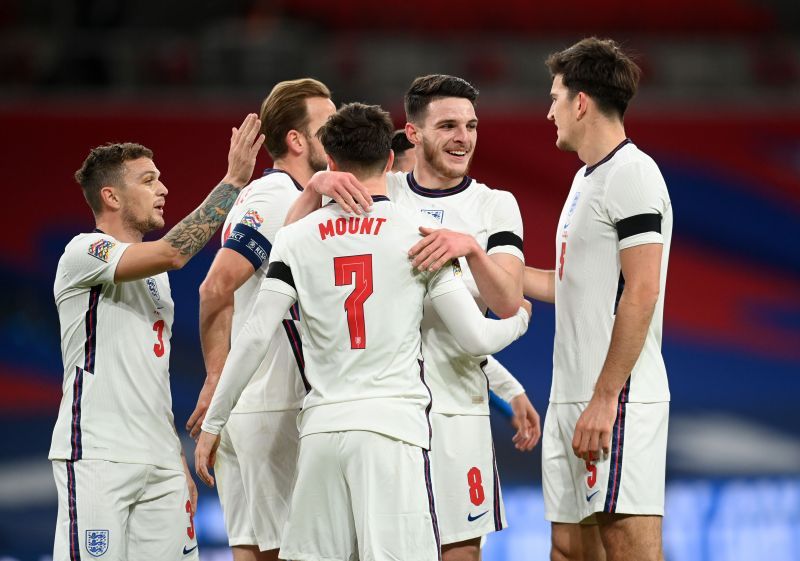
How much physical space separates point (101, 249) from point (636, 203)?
7.30 ft

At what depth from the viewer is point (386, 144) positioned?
4.23 meters

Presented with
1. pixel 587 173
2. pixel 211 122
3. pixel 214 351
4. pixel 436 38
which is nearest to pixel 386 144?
pixel 587 173

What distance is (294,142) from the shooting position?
17.1 ft

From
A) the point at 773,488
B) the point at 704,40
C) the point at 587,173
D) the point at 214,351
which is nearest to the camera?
the point at 587,173

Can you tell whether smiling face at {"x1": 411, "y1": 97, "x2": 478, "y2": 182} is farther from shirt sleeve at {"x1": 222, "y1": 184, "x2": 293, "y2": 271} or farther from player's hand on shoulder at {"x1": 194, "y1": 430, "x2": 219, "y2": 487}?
player's hand on shoulder at {"x1": 194, "y1": 430, "x2": 219, "y2": 487}

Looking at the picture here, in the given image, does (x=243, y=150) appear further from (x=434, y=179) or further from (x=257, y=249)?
(x=434, y=179)

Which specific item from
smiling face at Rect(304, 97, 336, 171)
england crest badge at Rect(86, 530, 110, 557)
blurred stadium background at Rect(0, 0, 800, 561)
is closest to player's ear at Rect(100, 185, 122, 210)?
smiling face at Rect(304, 97, 336, 171)

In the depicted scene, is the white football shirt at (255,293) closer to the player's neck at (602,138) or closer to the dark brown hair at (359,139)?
the dark brown hair at (359,139)

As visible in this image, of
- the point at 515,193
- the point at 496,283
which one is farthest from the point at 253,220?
the point at 515,193

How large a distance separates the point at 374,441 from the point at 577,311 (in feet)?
3.59

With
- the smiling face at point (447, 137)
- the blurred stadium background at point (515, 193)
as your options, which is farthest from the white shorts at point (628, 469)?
the blurred stadium background at point (515, 193)

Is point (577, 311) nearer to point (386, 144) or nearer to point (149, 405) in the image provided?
point (386, 144)

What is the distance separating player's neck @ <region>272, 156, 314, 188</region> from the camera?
5211mm

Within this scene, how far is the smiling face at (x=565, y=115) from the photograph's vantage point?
4.57 meters
